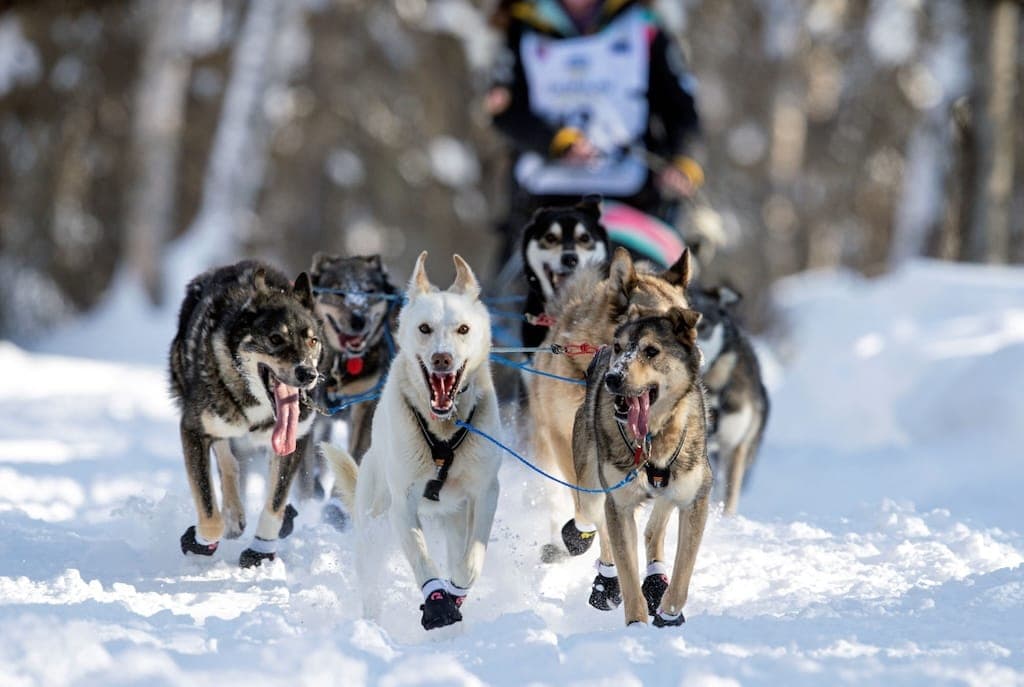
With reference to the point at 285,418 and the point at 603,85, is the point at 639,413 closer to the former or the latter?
the point at 285,418

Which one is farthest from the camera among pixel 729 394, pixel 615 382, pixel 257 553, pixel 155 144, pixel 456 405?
pixel 155 144

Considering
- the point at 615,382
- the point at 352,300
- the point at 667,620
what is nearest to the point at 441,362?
the point at 615,382

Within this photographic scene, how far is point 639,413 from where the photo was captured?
159 inches

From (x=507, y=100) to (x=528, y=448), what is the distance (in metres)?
2.70

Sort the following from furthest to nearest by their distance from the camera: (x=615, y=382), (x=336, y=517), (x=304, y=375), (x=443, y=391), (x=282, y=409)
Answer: (x=336, y=517)
(x=282, y=409)
(x=304, y=375)
(x=443, y=391)
(x=615, y=382)

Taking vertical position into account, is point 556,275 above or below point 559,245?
below

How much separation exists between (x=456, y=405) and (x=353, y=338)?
1714 millimetres

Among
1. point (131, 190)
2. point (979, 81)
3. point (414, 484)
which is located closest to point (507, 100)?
point (414, 484)

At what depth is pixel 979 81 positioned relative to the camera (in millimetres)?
12859

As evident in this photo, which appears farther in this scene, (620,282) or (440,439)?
(620,282)

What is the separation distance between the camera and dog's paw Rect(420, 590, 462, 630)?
13.4 ft

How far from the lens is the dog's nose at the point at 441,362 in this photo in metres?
4.18

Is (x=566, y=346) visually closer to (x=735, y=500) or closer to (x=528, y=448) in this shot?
(x=528, y=448)

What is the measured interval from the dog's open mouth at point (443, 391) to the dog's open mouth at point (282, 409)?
2.69 feet
